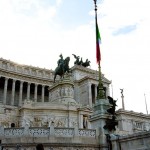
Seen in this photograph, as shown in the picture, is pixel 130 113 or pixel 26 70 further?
pixel 26 70

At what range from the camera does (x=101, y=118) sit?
69.4 ft

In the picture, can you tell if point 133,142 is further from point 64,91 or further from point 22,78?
point 22,78

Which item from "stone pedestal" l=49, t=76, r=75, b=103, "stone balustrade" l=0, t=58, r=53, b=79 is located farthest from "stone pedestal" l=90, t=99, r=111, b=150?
"stone balustrade" l=0, t=58, r=53, b=79

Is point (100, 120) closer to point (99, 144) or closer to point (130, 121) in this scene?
point (99, 144)

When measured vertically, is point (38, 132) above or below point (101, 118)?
below

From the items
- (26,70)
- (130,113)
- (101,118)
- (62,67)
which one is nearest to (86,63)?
(26,70)

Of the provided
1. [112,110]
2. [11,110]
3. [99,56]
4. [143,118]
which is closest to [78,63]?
[143,118]

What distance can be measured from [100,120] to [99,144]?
Answer: 6.49 ft

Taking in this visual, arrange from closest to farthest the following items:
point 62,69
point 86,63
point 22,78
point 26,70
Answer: point 62,69
point 22,78
point 26,70
point 86,63

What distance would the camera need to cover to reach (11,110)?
143 feet

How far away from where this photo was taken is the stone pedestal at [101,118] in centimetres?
2006

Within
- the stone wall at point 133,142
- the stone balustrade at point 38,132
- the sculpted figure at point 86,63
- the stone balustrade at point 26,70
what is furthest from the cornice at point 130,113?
the stone wall at point 133,142

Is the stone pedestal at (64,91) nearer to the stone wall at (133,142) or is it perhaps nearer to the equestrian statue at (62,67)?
the equestrian statue at (62,67)

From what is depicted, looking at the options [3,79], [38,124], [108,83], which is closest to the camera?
[38,124]
